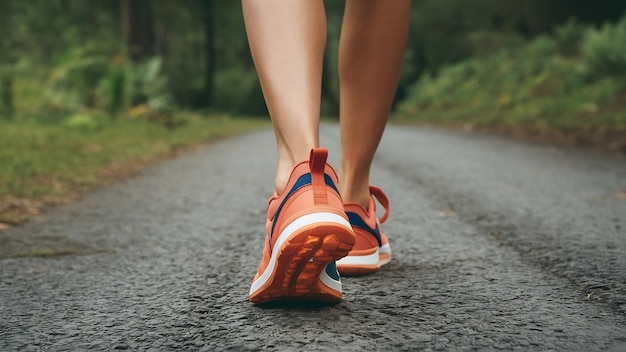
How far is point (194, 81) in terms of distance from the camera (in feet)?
90.0

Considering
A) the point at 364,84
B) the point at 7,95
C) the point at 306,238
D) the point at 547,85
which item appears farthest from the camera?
the point at 547,85

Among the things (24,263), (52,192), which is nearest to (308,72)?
(24,263)

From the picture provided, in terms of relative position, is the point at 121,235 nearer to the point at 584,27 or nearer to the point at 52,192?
the point at 52,192

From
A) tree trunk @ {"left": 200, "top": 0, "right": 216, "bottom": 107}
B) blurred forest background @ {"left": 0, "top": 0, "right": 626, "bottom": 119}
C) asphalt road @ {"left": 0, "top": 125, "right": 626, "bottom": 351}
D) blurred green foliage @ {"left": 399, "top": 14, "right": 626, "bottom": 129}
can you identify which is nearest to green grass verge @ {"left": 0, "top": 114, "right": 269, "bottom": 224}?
asphalt road @ {"left": 0, "top": 125, "right": 626, "bottom": 351}

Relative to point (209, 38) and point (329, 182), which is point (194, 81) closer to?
point (209, 38)

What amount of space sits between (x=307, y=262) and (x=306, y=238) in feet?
0.22

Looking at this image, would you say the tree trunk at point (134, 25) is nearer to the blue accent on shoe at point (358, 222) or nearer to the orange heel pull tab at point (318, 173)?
the blue accent on shoe at point (358, 222)

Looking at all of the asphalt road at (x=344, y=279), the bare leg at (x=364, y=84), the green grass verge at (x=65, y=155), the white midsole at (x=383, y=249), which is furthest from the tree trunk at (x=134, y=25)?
the white midsole at (x=383, y=249)

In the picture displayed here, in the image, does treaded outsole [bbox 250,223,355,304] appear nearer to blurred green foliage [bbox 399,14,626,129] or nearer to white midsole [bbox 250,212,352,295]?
white midsole [bbox 250,212,352,295]

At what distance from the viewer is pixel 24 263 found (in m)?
1.85

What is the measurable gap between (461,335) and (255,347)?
1.31 feet

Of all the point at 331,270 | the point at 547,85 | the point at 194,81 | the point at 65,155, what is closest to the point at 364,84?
the point at 331,270

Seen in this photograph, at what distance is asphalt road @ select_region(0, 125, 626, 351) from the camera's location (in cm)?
116

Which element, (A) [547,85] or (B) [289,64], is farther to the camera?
(A) [547,85]
